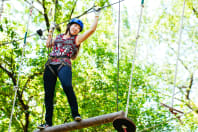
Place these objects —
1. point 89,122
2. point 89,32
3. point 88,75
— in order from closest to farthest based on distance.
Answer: point 89,122 < point 89,32 < point 88,75

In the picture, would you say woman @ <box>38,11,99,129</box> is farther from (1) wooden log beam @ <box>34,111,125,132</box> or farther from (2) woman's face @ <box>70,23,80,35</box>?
(1) wooden log beam @ <box>34,111,125,132</box>

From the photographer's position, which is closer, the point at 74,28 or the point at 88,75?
the point at 74,28

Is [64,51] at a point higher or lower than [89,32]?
lower

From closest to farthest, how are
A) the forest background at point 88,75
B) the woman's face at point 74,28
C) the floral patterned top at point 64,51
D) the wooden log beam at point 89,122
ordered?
the wooden log beam at point 89,122, the floral patterned top at point 64,51, the woman's face at point 74,28, the forest background at point 88,75

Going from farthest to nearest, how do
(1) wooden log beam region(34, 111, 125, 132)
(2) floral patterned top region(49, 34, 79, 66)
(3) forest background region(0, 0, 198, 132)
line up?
(3) forest background region(0, 0, 198, 132), (2) floral patterned top region(49, 34, 79, 66), (1) wooden log beam region(34, 111, 125, 132)

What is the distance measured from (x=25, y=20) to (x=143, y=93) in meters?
4.92

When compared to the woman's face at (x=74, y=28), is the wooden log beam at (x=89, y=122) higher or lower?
lower

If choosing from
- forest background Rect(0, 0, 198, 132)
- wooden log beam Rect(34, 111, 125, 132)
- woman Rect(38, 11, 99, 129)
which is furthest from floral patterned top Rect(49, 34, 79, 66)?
forest background Rect(0, 0, 198, 132)

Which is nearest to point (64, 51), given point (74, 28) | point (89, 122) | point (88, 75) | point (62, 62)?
point (62, 62)

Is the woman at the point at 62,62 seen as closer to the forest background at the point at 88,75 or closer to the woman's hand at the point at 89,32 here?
the woman's hand at the point at 89,32

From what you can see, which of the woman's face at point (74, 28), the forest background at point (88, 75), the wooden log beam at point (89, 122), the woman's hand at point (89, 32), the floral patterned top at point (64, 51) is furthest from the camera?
the forest background at point (88, 75)

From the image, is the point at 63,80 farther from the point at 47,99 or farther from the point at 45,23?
the point at 45,23

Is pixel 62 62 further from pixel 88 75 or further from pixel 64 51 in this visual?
pixel 88 75

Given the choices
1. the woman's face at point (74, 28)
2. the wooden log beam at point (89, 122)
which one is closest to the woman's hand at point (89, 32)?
the woman's face at point (74, 28)
